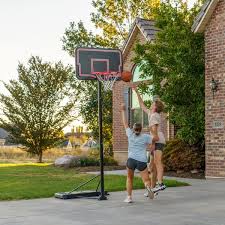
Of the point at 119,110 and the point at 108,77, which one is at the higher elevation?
the point at 119,110

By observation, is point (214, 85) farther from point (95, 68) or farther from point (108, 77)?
point (95, 68)

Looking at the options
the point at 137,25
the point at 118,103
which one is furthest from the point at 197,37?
the point at 118,103

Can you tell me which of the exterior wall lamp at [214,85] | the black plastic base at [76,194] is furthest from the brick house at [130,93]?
the black plastic base at [76,194]

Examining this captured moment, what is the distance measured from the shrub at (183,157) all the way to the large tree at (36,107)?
1421cm

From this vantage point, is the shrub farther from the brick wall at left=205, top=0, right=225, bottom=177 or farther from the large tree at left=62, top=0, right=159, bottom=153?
the large tree at left=62, top=0, right=159, bottom=153

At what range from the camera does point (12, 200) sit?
37.4 feet

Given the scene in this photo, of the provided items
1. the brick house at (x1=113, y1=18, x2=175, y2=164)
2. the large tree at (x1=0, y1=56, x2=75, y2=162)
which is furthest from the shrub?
the large tree at (x1=0, y1=56, x2=75, y2=162)

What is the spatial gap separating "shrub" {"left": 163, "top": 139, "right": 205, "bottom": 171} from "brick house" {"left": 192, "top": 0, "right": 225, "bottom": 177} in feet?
6.12

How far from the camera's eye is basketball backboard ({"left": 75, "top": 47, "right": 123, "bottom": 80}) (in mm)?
11875

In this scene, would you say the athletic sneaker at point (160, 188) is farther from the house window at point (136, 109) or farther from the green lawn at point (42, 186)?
the house window at point (136, 109)

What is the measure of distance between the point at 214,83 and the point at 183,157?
11.0ft

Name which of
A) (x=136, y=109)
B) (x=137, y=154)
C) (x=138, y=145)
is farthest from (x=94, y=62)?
(x=136, y=109)

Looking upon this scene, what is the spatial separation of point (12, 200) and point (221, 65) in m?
7.55

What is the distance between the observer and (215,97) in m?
16.3
